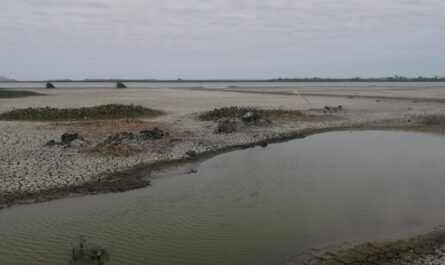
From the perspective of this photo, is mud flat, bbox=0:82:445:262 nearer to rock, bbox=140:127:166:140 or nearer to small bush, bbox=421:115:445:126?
small bush, bbox=421:115:445:126

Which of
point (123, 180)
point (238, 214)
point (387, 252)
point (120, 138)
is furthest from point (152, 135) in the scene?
point (387, 252)

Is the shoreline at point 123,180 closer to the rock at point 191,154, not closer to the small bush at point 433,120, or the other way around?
the rock at point 191,154

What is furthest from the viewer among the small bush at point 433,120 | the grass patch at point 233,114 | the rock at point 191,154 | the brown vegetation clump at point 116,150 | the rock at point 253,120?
the grass patch at point 233,114

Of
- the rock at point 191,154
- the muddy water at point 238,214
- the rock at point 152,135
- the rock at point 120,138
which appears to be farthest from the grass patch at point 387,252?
the rock at point 152,135

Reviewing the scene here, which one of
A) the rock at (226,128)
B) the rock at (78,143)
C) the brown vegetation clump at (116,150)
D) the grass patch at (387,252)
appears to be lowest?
the grass patch at (387,252)

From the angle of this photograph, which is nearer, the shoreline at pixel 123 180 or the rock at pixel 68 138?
the shoreline at pixel 123 180

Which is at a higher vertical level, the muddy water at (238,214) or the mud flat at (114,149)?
the mud flat at (114,149)

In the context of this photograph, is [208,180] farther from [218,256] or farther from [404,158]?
[404,158]
